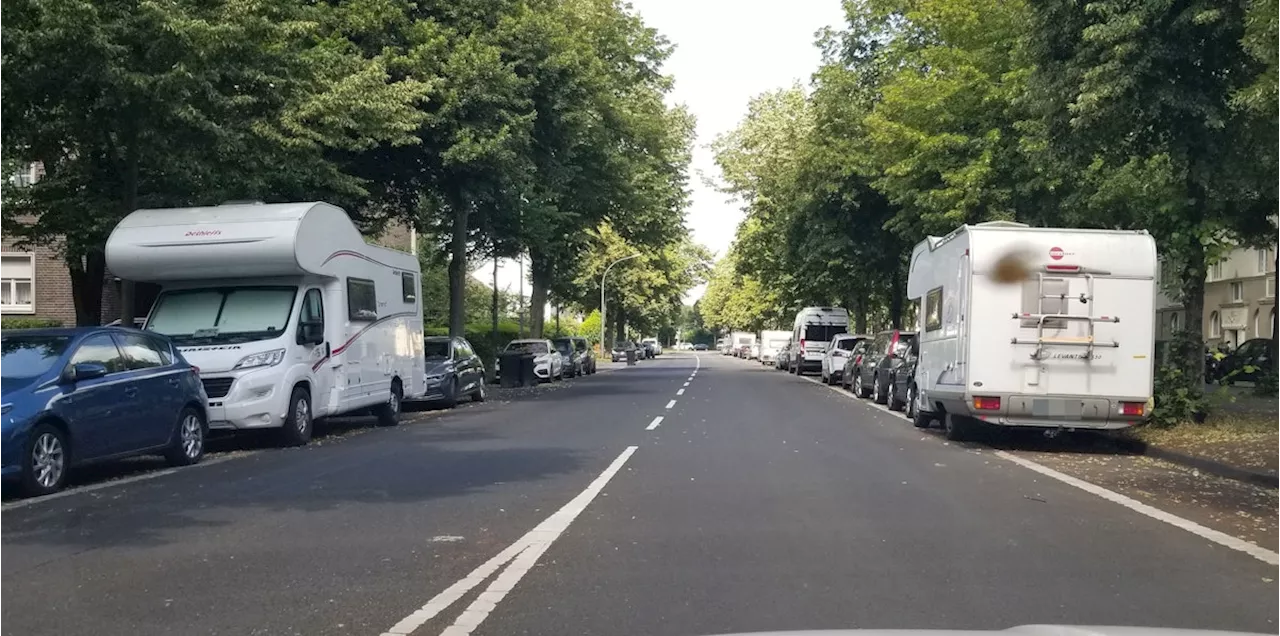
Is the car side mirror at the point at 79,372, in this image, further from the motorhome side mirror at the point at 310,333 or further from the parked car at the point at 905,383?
the parked car at the point at 905,383

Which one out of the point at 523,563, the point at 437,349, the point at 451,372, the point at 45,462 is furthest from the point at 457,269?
the point at 523,563

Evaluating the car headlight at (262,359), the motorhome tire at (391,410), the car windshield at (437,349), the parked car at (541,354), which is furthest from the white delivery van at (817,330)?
the car headlight at (262,359)

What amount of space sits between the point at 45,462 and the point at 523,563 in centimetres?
564

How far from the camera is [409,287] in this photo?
20.8 metres

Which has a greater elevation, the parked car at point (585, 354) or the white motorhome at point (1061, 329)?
the white motorhome at point (1061, 329)

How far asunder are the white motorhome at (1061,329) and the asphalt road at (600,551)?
1.77m

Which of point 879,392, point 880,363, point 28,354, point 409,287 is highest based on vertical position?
point 409,287

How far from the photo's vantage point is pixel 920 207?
2516cm

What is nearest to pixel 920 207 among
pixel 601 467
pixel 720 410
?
pixel 720 410

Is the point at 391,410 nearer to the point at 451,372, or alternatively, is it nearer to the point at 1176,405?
the point at 451,372

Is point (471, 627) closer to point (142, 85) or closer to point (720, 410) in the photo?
point (142, 85)

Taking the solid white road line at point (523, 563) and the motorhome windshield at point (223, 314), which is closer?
the solid white road line at point (523, 563)

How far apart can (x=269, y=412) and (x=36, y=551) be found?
7.15m

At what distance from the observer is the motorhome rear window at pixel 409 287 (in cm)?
2048
